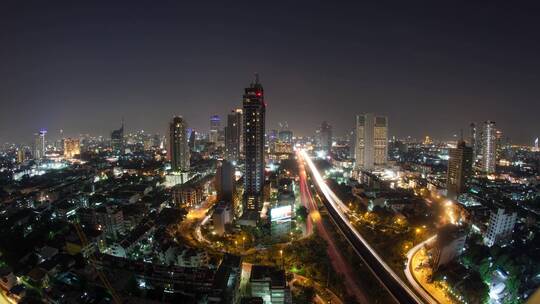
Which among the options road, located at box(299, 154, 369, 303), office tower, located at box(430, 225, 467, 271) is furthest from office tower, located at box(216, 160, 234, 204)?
office tower, located at box(430, 225, 467, 271)

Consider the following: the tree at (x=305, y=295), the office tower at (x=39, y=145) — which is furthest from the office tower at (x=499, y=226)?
the office tower at (x=39, y=145)

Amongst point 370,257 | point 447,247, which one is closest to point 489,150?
point 447,247

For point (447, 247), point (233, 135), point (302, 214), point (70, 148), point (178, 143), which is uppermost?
point (233, 135)

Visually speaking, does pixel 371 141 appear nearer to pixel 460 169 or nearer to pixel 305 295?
pixel 460 169

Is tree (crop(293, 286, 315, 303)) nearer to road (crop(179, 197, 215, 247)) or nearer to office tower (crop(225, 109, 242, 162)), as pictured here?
road (crop(179, 197, 215, 247))

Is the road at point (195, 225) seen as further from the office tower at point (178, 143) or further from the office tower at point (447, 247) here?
the office tower at point (178, 143)
